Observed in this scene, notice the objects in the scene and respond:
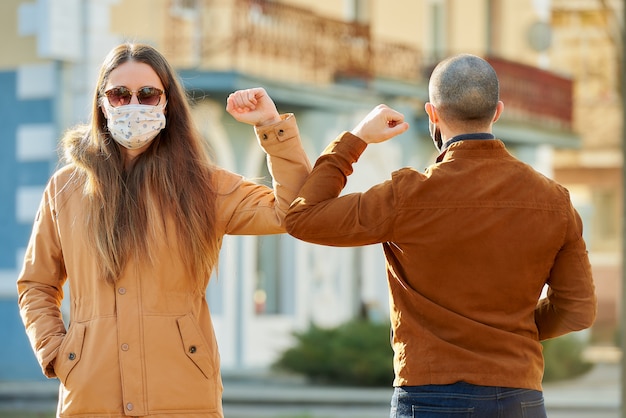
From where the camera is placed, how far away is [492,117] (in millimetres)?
4059

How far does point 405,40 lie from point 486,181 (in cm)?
1853

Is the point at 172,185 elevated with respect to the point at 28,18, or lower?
lower

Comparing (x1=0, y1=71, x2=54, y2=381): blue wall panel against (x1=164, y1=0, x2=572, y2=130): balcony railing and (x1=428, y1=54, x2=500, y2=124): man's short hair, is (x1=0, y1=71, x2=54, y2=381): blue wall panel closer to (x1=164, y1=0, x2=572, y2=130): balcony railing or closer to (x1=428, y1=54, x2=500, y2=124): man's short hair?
(x1=164, y1=0, x2=572, y2=130): balcony railing

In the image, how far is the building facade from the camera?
1471 centimetres

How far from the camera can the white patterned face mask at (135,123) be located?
4453 mm

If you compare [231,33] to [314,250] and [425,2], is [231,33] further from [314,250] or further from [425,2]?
[425,2]

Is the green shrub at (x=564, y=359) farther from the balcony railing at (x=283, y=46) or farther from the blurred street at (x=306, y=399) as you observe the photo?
the balcony railing at (x=283, y=46)

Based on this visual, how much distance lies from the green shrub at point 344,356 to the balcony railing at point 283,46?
3.45 m

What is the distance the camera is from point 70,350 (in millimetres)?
4344

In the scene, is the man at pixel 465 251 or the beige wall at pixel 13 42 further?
the beige wall at pixel 13 42

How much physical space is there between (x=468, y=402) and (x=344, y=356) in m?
13.6

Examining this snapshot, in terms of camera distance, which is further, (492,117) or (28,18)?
(28,18)

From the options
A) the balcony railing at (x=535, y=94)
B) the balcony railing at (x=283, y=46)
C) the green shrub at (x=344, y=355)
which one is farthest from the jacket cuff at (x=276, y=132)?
the balcony railing at (x=535, y=94)

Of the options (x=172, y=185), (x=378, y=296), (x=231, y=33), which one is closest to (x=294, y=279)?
(x=378, y=296)
